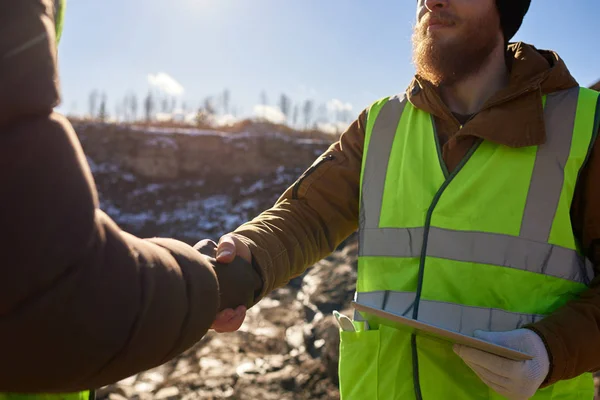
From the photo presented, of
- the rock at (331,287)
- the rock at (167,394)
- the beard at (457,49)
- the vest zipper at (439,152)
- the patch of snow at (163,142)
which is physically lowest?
the rock at (167,394)

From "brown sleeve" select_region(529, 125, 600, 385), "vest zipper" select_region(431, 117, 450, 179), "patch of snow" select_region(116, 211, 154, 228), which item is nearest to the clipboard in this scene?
"brown sleeve" select_region(529, 125, 600, 385)

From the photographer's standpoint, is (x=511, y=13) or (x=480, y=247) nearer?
(x=480, y=247)

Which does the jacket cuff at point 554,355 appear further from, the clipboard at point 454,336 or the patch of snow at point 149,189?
the patch of snow at point 149,189

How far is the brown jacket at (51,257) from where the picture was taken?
29.4 inches

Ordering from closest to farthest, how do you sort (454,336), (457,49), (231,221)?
(454,336) → (457,49) → (231,221)

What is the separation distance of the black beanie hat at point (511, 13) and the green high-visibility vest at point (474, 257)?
54 cm

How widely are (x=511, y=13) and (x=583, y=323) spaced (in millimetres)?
1371

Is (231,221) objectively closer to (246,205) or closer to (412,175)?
(246,205)

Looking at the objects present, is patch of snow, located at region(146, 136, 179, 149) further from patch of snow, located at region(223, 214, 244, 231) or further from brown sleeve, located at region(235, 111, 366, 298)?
brown sleeve, located at region(235, 111, 366, 298)

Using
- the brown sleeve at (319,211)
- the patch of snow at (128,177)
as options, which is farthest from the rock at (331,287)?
the patch of snow at (128,177)

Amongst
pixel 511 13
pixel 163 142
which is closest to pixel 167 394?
pixel 511 13

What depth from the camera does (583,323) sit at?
1.55 meters

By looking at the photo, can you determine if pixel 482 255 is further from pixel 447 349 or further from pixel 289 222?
pixel 289 222

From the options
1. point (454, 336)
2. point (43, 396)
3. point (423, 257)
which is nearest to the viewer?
point (43, 396)
